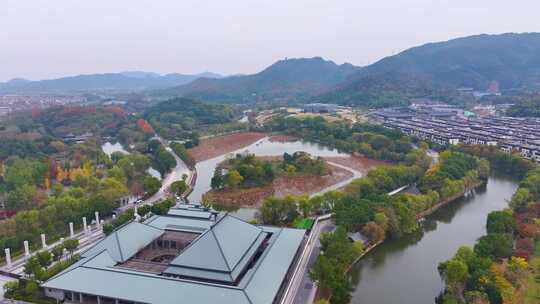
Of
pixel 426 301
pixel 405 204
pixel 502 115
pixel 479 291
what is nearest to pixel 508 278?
pixel 479 291

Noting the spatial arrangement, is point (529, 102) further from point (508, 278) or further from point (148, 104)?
point (148, 104)

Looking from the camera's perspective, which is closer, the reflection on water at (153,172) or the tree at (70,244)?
the tree at (70,244)

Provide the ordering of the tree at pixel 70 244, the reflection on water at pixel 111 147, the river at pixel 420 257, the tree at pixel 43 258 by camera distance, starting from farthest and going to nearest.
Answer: the reflection on water at pixel 111 147, the tree at pixel 70 244, the tree at pixel 43 258, the river at pixel 420 257

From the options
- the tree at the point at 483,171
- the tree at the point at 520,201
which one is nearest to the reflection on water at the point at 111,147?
the tree at the point at 483,171

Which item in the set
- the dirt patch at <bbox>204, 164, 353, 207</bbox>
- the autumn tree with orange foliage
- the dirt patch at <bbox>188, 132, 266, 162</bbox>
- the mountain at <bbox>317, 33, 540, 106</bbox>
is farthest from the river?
the mountain at <bbox>317, 33, 540, 106</bbox>

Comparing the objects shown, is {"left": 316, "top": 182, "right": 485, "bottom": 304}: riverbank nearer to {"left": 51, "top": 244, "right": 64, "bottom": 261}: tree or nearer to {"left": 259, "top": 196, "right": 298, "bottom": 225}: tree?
{"left": 259, "top": 196, "right": 298, "bottom": 225}: tree

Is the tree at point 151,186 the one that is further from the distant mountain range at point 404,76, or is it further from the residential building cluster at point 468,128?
the distant mountain range at point 404,76

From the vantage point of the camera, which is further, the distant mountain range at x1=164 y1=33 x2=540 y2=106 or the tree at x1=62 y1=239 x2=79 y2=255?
the distant mountain range at x1=164 y1=33 x2=540 y2=106
